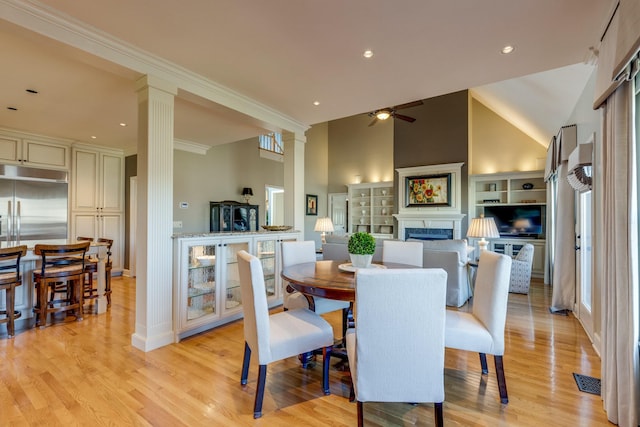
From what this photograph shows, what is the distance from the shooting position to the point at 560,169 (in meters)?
4.04

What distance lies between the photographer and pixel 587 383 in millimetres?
2193

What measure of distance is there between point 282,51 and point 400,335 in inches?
94.4

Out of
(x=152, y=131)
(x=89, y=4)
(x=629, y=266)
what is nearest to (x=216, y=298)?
(x=152, y=131)

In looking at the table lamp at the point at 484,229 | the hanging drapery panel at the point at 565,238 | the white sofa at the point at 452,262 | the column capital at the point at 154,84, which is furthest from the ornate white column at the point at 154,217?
the hanging drapery panel at the point at 565,238

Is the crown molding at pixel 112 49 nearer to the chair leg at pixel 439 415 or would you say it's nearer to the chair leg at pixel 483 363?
the chair leg at pixel 439 415

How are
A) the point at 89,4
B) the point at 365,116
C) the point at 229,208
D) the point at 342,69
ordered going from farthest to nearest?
the point at 365,116 → the point at 229,208 → the point at 342,69 → the point at 89,4

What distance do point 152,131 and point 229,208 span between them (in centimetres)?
393

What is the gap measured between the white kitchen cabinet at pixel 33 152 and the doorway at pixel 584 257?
7856 mm

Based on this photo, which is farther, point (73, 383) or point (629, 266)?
point (73, 383)

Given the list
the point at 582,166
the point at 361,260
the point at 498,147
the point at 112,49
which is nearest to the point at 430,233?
the point at 498,147

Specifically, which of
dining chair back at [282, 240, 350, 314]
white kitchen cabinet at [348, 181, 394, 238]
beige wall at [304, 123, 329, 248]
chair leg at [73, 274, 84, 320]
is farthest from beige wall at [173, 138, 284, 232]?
dining chair back at [282, 240, 350, 314]

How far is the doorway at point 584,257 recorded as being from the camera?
342 cm

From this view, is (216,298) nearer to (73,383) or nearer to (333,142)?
(73,383)

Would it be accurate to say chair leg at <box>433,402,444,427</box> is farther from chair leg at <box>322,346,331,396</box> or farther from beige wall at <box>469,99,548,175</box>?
beige wall at <box>469,99,548,175</box>
